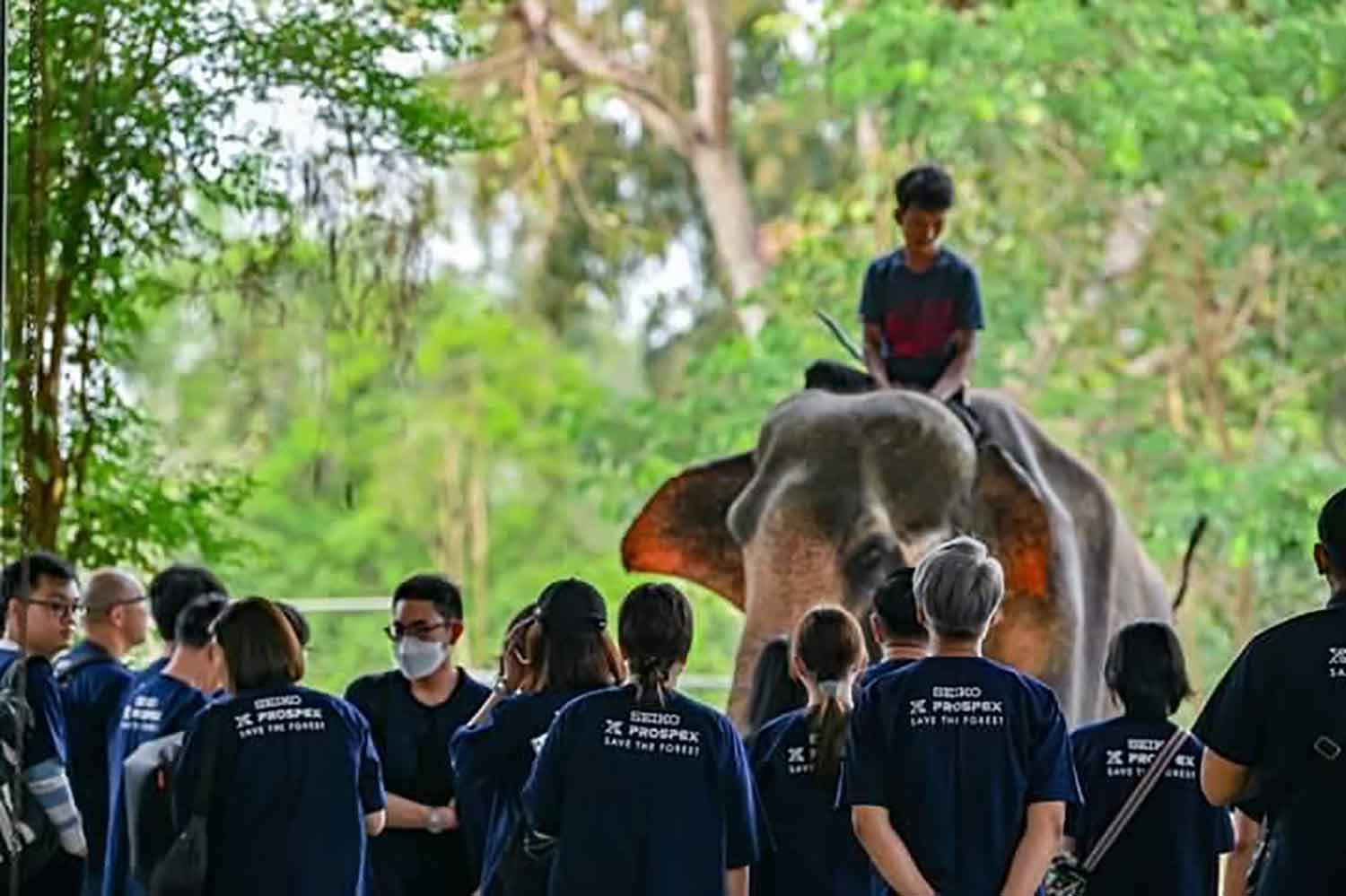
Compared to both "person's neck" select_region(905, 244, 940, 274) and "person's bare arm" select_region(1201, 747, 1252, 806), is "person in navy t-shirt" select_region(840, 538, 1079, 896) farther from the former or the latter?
"person's neck" select_region(905, 244, 940, 274)

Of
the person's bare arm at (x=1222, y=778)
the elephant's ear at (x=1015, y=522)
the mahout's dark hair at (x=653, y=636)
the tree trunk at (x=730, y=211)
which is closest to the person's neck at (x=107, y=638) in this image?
the mahout's dark hair at (x=653, y=636)

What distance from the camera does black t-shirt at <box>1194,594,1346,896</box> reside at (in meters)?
4.72

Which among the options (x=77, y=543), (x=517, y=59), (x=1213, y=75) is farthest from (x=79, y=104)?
(x=517, y=59)

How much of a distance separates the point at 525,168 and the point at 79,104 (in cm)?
1072

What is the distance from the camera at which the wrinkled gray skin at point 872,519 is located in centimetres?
785

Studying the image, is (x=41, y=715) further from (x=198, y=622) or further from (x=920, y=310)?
(x=920, y=310)

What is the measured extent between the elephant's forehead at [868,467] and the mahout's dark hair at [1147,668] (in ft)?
7.49

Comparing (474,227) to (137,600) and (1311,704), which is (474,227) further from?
(1311,704)

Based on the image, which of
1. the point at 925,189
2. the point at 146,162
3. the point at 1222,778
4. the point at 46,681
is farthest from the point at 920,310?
the point at 1222,778

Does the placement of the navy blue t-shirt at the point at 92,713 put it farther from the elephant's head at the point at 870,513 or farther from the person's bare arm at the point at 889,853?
the person's bare arm at the point at 889,853

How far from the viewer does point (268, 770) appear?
17.9 feet

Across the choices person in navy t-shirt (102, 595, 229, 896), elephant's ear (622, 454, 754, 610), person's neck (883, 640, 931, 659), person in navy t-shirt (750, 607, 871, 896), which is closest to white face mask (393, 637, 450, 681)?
person in navy t-shirt (102, 595, 229, 896)

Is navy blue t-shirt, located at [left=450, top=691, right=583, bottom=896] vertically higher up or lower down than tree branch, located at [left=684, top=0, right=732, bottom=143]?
lower down

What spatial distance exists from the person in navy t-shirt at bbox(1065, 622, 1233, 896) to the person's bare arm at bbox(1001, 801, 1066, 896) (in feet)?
1.78
